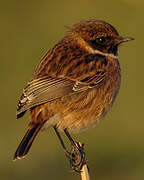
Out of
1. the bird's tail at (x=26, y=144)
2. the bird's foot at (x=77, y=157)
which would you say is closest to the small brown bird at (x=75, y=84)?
the bird's tail at (x=26, y=144)

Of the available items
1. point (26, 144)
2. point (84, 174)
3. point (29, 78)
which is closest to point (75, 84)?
point (26, 144)

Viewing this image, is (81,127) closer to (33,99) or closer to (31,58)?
(33,99)

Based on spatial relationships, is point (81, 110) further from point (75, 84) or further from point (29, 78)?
point (29, 78)

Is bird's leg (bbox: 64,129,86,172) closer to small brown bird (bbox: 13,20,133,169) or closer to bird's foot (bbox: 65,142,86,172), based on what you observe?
bird's foot (bbox: 65,142,86,172)

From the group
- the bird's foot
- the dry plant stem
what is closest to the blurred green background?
the bird's foot

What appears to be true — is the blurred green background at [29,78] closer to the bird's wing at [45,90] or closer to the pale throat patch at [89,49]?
the pale throat patch at [89,49]
